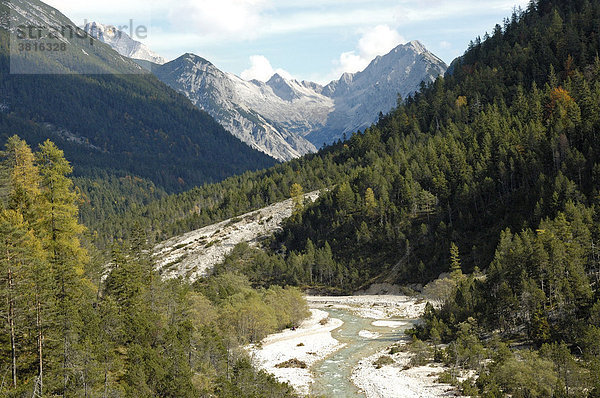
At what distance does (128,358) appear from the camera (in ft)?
139

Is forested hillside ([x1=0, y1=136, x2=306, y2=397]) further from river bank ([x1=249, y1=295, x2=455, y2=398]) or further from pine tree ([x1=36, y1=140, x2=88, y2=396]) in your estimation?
river bank ([x1=249, y1=295, x2=455, y2=398])

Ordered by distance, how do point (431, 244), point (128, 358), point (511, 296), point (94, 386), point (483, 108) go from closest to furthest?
point (94, 386)
point (128, 358)
point (511, 296)
point (431, 244)
point (483, 108)

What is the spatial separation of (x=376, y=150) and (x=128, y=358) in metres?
156

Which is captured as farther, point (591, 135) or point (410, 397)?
point (591, 135)

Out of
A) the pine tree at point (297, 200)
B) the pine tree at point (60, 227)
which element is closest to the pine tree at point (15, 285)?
the pine tree at point (60, 227)

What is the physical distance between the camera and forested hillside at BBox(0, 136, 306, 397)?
3275 cm

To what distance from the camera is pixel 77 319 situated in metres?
39.2

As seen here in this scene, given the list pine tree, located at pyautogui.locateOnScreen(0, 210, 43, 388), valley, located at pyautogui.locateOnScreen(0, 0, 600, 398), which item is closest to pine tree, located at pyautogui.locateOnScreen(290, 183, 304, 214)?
valley, located at pyautogui.locateOnScreen(0, 0, 600, 398)

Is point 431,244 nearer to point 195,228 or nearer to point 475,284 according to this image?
point 475,284

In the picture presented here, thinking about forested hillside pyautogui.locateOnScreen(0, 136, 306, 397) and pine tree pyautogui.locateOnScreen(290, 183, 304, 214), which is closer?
forested hillside pyautogui.locateOnScreen(0, 136, 306, 397)

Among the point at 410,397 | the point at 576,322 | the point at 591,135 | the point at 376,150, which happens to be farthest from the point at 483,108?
the point at 410,397

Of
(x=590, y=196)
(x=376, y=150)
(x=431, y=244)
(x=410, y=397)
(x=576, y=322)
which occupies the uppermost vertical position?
(x=376, y=150)

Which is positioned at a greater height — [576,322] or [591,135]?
[591,135]

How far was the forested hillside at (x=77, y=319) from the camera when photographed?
32750mm
